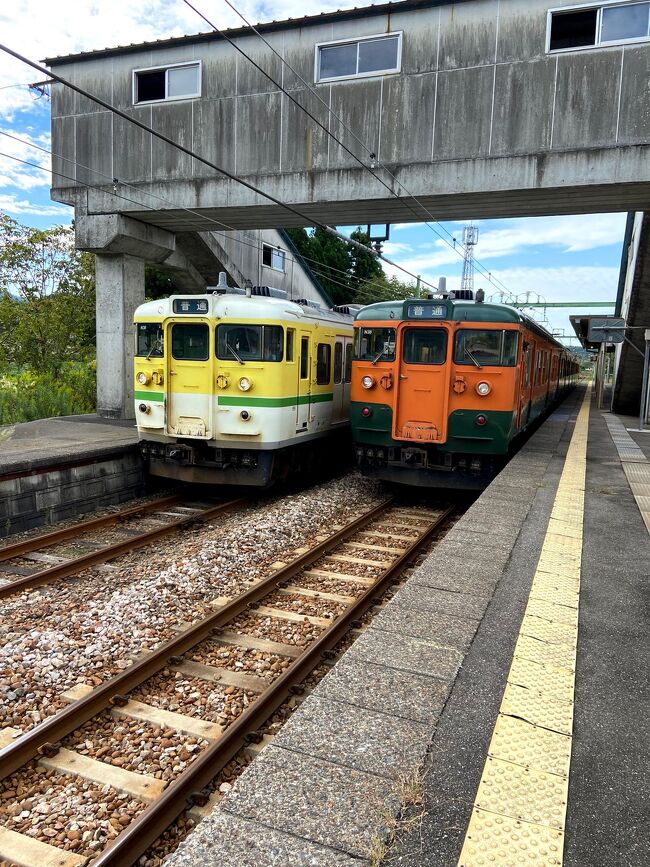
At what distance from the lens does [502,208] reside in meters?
13.4

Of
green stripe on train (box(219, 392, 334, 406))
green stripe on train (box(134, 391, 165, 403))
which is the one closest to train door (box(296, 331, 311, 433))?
green stripe on train (box(219, 392, 334, 406))

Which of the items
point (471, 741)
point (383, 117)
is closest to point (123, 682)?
point (471, 741)

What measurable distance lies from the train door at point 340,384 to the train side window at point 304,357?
1.66m

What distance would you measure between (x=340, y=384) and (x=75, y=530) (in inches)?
238

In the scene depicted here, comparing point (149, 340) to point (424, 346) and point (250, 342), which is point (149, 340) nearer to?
point (250, 342)

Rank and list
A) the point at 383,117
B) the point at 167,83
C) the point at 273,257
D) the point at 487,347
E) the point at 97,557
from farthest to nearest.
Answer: the point at 273,257 → the point at 167,83 → the point at 383,117 → the point at 487,347 → the point at 97,557

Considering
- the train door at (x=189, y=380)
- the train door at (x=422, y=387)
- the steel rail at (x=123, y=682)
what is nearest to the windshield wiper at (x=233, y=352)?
the train door at (x=189, y=380)

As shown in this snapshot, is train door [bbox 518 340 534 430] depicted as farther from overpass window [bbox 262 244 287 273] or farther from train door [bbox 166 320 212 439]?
overpass window [bbox 262 244 287 273]

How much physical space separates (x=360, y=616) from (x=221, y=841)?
152 inches

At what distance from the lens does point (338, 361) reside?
12.8m

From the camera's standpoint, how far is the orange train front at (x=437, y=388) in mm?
9773

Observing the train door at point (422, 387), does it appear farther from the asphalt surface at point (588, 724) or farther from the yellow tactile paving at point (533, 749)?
the yellow tactile paving at point (533, 749)

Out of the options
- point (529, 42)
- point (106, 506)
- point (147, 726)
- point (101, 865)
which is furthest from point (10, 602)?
point (529, 42)

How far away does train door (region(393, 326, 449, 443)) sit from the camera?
10.0 metres
